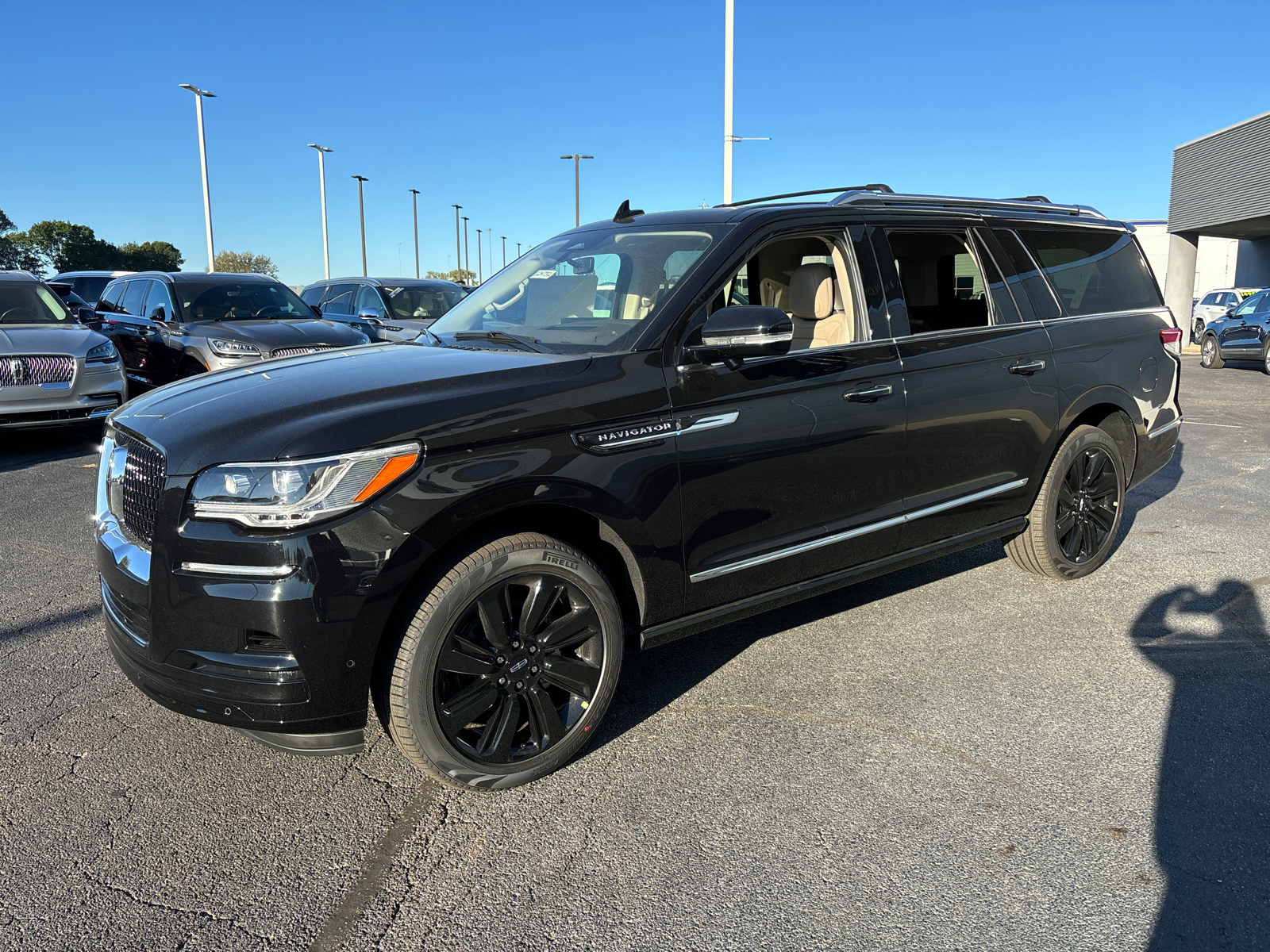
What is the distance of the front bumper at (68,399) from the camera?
8.56 metres

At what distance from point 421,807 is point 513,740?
343mm

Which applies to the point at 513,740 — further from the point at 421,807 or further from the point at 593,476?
the point at 593,476

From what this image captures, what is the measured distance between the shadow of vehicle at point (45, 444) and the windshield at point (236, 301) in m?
1.79

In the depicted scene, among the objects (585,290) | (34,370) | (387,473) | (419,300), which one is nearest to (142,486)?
(387,473)

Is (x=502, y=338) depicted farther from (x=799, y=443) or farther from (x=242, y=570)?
(x=242, y=570)

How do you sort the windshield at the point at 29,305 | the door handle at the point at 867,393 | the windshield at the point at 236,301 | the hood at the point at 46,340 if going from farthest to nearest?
1. the windshield at the point at 236,301
2. the windshield at the point at 29,305
3. the hood at the point at 46,340
4. the door handle at the point at 867,393

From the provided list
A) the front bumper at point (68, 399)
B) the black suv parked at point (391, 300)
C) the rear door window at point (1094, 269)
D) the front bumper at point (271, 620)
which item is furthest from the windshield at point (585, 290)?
the black suv parked at point (391, 300)

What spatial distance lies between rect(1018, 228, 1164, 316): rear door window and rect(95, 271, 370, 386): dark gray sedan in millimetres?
7596

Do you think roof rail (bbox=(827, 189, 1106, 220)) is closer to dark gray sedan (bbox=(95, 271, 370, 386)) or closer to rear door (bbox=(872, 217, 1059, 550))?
rear door (bbox=(872, 217, 1059, 550))

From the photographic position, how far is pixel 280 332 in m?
10.6

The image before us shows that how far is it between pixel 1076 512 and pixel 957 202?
68.8 inches

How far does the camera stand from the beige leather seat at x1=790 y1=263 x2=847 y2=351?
4031mm

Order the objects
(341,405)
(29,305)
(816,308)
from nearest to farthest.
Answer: (341,405), (816,308), (29,305)

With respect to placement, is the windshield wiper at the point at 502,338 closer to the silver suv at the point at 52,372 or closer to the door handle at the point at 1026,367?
the door handle at the point at 1026,367
